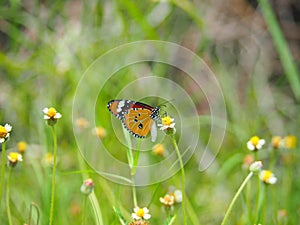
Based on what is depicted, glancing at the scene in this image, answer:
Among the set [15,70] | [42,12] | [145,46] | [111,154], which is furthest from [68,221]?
[42,12]

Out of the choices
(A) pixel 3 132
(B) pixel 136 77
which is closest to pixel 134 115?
(A) pixel 3 132

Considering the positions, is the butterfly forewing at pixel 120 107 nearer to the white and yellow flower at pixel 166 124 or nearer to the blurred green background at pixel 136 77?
the white and yellow flower at pixel 166 124

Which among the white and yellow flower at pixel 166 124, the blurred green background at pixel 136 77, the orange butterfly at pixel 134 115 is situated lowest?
the white and yellow flower at pixel 166 124

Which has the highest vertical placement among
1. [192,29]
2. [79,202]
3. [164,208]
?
[192,29]

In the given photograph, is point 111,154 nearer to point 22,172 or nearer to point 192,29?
point 22,172

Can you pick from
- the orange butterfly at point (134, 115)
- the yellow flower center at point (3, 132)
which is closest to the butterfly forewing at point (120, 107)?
the orange butterfly at point (134, 115)

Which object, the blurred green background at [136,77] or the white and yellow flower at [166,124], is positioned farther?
the blurred green background at [136,77]
